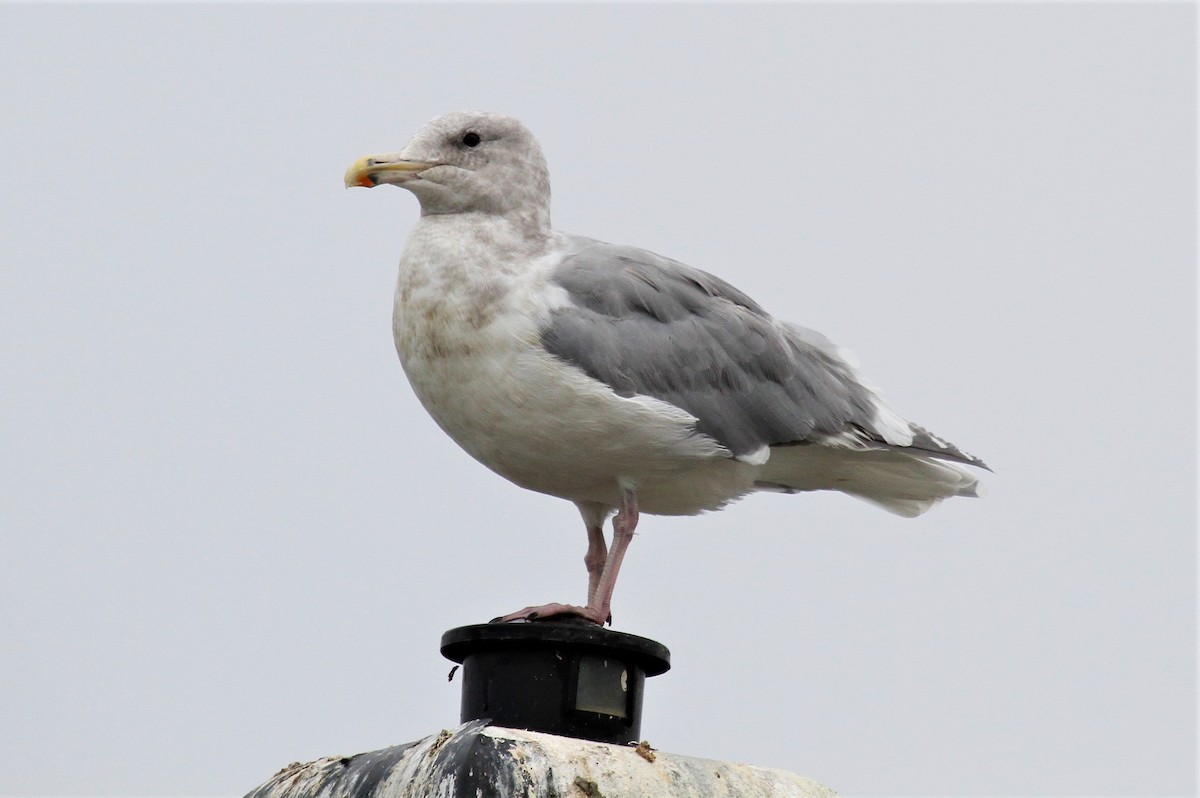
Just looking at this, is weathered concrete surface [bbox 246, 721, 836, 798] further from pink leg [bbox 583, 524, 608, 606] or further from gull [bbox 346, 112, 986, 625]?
pink leg [bbox 583, 524, 608, 606]

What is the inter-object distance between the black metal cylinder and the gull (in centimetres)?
48

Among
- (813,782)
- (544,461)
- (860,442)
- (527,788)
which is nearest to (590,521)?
(544,461)

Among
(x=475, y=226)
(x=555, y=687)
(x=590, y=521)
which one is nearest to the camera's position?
(x=555, y=687)

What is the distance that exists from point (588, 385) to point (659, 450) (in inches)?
14.3

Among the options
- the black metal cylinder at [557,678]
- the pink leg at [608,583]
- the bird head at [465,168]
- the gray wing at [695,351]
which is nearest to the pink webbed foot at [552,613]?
the pink leg at [608,583]

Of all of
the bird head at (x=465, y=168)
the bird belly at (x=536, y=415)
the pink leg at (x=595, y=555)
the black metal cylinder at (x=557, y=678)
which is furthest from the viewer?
the pink leg at (x=595, y=555)

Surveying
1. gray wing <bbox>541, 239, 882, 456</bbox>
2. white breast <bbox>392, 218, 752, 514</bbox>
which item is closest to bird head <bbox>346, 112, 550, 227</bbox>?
white breast <bbox>392, 218, 752, 514</bbox>

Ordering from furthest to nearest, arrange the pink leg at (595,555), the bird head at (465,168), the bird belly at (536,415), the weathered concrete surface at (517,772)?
the pink leg at (595,555) < the bird head at (465,168) < the bird belly at (536,415) < the weathered concrete surface at (517,772)

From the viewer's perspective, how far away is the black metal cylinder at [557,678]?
4293 mm

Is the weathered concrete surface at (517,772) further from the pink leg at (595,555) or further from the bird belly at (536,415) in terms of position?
the pink leg at (595,555)

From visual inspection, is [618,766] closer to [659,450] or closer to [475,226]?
[659,450]

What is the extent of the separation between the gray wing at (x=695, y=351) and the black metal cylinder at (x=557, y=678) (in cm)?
95

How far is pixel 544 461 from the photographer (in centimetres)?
493

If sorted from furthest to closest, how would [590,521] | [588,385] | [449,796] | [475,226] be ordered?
[590,521] < [475,226] < [588,385] < [449,796]
